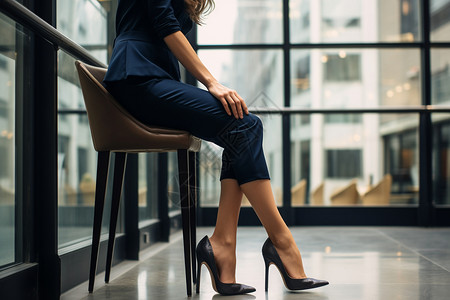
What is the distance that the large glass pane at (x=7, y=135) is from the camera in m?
1.39

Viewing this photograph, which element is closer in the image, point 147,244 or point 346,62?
point 147,244

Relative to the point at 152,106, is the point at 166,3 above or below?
above

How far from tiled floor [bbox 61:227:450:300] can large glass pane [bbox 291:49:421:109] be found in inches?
71.9

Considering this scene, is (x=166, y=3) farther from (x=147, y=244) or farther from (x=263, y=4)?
(x=263, y=4)

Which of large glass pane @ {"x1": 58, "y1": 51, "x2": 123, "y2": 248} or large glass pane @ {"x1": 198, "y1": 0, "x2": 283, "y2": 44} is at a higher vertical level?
large glass pane @ {"x1": 198, "y1": 0, "x2": 283, "y2": 44}

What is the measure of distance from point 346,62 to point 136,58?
3.72m

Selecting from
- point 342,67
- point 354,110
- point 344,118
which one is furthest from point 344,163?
point 342,67

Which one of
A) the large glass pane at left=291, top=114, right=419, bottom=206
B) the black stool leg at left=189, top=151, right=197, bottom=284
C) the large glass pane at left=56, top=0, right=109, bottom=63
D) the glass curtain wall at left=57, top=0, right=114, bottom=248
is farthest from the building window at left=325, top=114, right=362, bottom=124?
the black stool leg at left=189, top=151, right=197, bottom=284

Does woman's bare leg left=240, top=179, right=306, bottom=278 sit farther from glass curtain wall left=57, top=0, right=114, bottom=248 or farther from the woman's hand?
glass curtain wall left=57, top=0, right=114, bottom=248

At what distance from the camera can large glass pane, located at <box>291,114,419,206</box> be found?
449 cm

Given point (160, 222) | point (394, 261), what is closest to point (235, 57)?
point (160, 222)

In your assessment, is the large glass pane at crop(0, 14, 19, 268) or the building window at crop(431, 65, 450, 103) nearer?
the large glass pane at crop(0, 14, 19, 268)

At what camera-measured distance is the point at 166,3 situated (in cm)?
155

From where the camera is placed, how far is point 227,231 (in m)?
1.59
